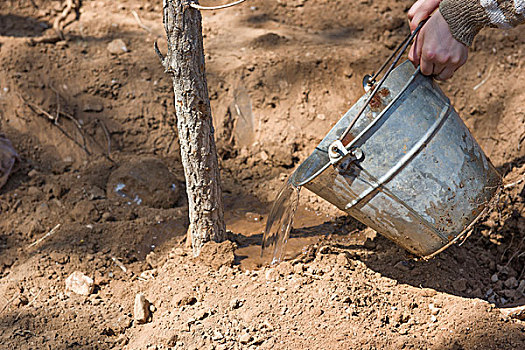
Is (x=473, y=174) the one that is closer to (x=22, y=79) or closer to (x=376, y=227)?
(x=376, y=227)

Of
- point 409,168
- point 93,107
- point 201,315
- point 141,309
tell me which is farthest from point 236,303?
point 93,107

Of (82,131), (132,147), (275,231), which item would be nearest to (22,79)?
(82,131)

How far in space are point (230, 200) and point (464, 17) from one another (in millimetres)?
1954

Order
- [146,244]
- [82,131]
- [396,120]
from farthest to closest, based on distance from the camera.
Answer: [82,131], [146,244], [396,120]

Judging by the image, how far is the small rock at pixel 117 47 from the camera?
4.30m

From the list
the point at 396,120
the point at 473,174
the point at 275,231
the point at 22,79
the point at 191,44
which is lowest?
the point at 275,231

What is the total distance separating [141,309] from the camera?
2539mm

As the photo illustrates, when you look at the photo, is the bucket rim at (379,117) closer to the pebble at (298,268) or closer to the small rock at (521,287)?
the pebble at (298,268)

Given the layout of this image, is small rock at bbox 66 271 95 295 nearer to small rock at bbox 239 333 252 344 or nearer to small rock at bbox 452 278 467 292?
small rock at bbox 239 333 252 344

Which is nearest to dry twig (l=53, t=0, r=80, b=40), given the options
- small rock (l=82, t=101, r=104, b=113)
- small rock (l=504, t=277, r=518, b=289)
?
small rock (l=82, t=101, r=104, b=113)

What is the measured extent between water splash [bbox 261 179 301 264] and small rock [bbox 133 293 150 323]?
0.67 meters

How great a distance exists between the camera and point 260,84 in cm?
402

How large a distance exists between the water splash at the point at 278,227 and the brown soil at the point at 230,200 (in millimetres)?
127

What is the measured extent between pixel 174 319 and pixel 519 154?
241cm
